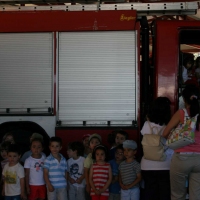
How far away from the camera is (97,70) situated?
6551mm

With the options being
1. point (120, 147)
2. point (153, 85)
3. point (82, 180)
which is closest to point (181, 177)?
point (120, 147)

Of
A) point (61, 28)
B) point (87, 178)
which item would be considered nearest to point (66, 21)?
point (61, 28)

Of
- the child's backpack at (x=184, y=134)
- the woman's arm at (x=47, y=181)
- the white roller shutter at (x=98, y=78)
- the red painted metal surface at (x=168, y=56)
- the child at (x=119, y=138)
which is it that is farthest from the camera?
the white roller shutter at (x=98, y=78)

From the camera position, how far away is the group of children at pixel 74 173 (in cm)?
564

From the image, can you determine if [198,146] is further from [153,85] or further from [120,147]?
[153,85]

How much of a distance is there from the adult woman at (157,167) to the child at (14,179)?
1.57m

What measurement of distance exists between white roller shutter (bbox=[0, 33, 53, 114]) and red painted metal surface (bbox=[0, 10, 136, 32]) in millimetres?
127

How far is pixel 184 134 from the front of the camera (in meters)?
4.87

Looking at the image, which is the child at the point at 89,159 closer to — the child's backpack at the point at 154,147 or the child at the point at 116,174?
the child at the point at 116,174

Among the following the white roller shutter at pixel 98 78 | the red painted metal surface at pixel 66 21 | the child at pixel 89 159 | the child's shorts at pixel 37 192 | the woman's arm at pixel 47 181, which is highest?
the red painted metal surface at pixel 66 21

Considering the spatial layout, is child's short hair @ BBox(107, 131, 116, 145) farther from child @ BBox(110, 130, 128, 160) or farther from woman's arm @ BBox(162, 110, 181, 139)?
woman's arm @ BBox(162, 110, 181, 139)

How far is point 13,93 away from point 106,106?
1.41 meters

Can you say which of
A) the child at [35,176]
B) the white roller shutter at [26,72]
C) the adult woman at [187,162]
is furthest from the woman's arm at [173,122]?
the white roller shutter at [26,72]

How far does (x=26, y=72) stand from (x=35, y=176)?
1653 mm
